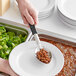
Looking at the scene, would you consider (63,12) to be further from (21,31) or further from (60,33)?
(21,31)

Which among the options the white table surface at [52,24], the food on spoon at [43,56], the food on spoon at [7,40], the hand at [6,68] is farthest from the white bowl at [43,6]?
the hand at [6,68]

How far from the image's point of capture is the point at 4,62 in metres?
1.13

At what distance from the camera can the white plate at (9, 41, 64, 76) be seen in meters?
1.09

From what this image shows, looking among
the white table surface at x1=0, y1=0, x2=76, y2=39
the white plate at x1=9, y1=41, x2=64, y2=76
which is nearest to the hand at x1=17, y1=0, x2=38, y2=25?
the white plate at x1=9, y1=41, x2=64, y2=76

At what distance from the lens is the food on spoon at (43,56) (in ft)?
3.67

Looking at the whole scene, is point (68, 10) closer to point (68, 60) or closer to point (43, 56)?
point (68, 60)

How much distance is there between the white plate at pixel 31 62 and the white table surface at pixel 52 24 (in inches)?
10.2

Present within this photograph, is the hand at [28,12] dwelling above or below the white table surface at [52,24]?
above

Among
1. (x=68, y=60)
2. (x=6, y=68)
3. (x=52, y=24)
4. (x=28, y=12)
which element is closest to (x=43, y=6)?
(x=52, y=24)

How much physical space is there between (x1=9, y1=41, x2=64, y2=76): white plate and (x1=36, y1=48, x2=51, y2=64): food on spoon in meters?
0.03

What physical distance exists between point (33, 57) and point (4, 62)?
7.2 inches

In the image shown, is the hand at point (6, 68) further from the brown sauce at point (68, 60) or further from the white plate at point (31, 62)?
the brown sauce at point (68, 60)

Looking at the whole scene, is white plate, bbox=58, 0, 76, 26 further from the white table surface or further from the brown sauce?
the brown sauce

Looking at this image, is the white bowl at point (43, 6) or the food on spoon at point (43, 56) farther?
the white bowl at point (43, 6)
